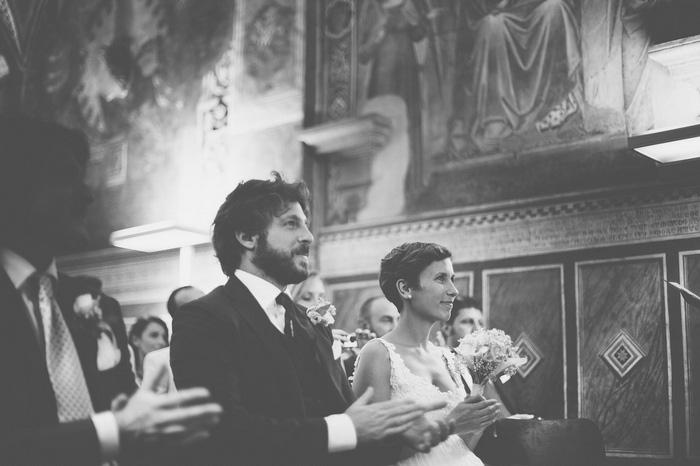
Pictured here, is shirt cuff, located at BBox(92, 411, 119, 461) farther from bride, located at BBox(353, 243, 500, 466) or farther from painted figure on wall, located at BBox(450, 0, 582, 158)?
painted figure on wall, located at BBox(450, 0, 582, 158)

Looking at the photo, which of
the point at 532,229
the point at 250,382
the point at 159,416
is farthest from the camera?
the point at 532,229

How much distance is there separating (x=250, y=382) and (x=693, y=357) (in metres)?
4.15

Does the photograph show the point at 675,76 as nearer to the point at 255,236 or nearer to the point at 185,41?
the point at 255,236

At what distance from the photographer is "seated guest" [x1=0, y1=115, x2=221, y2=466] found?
1.96 meters

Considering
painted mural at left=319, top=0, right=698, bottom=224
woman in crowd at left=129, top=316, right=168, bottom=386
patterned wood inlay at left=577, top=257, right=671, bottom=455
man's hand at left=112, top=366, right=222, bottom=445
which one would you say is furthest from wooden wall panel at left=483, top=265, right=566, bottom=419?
man's hand at left=112, top=366, right=222, bottom=445

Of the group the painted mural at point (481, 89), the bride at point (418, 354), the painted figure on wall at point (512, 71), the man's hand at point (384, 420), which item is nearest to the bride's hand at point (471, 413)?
the bride at point (418, 354)

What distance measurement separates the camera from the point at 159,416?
6.46ft

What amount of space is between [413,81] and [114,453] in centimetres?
630

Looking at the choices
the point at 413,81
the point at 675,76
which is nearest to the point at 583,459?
the point at 675,76

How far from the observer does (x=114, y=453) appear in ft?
6.48

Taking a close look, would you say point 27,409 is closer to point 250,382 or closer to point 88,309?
point 88,309

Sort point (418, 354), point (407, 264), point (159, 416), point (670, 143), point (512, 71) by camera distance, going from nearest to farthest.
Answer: point (159, 416) < point (418, 354) < point (407, 264) < point (670, 143) < point (512, 71)

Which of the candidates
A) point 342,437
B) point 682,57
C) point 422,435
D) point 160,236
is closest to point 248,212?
point 342,437

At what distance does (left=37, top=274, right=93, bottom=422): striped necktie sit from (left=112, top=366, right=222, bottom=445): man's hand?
19 centimetres
